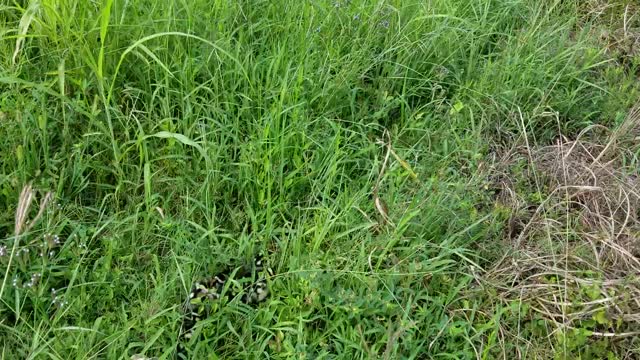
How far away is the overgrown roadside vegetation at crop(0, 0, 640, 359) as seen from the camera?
174cm

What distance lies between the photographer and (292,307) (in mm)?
1759

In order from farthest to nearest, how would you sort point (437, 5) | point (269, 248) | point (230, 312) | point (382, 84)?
point (437, 5) → point (382, 84) → point (269, 248) → point (230, 312)

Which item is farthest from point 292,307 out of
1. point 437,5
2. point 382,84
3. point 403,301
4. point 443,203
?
point 437,5

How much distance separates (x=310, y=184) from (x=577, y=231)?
93cm

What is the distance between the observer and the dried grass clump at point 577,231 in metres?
1.87

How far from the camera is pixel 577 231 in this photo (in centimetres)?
215

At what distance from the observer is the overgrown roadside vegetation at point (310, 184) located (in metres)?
1.74

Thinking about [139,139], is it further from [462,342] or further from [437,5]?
[437,5]

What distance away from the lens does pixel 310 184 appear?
6.95 feet

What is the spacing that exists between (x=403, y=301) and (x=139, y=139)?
97 centimetres

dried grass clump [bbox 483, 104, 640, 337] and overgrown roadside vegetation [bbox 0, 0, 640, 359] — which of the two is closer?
overgrown roadside vegetation [bbox 0, 0, 640, 359]

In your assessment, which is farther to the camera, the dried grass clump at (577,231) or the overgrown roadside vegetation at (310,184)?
the dried grass clump at (577,231)

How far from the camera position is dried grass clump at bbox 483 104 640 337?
6.13ft

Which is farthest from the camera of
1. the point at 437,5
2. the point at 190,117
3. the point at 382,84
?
the point at 437,5
